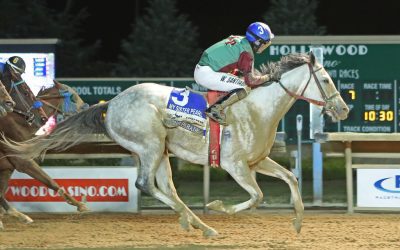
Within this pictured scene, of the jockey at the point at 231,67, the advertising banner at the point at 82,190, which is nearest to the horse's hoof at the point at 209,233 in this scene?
the jockey at the point at 231,67

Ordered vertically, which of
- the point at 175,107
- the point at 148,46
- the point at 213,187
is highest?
the point at 148,46

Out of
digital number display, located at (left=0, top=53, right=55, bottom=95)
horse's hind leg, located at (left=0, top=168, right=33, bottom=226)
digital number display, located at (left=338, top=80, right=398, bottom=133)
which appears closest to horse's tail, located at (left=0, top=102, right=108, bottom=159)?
horse's hind leg, located at (left=0, top=168, right=33, bottom=226)

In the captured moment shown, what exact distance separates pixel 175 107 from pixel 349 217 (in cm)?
314

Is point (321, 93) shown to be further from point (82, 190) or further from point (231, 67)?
point (82, 190)

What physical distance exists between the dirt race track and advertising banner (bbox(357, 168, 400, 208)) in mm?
175

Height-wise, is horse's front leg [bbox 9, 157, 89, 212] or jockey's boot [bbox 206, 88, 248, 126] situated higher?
jockey's boot [bbox 206, 88, 248, 126]

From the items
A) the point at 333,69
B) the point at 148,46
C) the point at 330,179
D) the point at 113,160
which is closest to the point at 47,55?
the point at 113,160

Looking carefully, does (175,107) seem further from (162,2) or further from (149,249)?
(162,2)

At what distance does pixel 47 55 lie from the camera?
1477 cm

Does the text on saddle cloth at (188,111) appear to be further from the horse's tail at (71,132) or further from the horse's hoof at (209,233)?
the horse's hoof at (209,233)

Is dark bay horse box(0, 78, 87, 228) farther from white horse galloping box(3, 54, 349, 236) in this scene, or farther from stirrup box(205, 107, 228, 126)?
stirrup box(205, 107, 228, 126)

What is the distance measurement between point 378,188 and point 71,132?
397 cm

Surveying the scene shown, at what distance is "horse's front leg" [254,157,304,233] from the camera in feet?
28.5

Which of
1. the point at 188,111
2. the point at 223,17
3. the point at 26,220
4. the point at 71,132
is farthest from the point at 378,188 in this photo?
the point at 223,17
